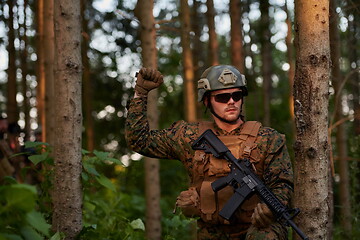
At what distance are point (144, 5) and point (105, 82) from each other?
955 cm

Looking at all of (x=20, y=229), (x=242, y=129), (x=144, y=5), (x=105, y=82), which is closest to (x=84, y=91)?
(x=105, y=82)

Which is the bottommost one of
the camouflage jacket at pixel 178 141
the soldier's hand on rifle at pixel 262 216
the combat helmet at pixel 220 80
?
the soldier's hand on rifle at pixel 262 216

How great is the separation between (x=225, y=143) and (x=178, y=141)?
44 cm

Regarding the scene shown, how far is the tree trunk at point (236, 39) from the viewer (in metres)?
9.98

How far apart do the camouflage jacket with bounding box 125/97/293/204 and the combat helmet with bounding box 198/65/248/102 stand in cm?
36

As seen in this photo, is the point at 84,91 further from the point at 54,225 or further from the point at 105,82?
the point at 54,225

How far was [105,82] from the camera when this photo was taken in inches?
675

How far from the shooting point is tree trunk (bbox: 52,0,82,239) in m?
4.63

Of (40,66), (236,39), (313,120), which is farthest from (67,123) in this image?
(40,66)

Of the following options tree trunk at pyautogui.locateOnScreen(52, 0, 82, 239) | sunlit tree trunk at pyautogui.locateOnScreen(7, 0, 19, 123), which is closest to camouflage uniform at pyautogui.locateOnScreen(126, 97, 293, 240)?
tree trunk at pyautogui.locateOnScreen(52, 0, 82, 239)

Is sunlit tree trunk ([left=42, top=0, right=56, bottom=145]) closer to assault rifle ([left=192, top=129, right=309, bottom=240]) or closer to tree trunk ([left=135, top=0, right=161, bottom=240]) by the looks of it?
tree trunk ([left=135, top=0, right=161, bottom=240])

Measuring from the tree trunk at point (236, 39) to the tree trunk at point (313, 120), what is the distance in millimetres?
5685

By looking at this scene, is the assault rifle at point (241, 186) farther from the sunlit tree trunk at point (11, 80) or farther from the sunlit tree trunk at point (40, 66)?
the sunlit tree trunk at point (11, 80)

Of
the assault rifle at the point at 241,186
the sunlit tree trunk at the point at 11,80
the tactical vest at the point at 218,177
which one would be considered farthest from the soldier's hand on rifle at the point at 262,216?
the sunlit tree trunk at the point at 11,80
